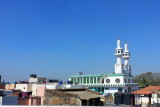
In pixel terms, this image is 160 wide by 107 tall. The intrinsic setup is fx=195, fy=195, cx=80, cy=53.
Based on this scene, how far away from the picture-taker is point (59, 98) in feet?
43.0

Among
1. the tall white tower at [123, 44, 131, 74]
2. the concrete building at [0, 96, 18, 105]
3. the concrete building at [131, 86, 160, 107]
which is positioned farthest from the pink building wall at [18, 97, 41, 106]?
the tall white tower at [123, 44, 131, 74]

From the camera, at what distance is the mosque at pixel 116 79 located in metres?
53.1

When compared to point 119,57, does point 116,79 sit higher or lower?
lower

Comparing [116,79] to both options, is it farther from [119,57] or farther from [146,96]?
[146,96]

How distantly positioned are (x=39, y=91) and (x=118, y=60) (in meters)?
35.6

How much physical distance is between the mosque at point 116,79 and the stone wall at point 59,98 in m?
39.6

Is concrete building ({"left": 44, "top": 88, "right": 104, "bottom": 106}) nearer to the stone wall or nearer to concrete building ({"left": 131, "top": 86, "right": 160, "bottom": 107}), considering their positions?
the stone wall

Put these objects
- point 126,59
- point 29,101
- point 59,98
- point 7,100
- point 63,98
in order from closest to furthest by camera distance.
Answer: point 59,98 < point 63,98 < point 7,100 < point 29,101 < point 126,59

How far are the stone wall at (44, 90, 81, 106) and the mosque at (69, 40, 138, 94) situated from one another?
39.6m

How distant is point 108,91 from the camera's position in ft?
178

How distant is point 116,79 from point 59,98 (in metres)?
42.8

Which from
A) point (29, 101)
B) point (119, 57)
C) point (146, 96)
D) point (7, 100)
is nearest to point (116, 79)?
point (119, 57)

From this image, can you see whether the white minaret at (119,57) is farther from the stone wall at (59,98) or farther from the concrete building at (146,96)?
the stone wall at (59,98)

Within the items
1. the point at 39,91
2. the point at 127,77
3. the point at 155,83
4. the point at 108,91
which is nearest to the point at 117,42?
the point at 127,77
